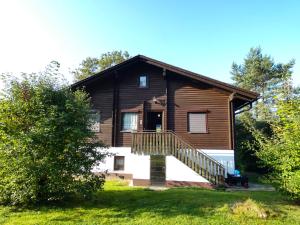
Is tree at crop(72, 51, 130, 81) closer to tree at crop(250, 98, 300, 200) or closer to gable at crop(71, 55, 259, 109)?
gable at crop(71, 55, 259, 109)

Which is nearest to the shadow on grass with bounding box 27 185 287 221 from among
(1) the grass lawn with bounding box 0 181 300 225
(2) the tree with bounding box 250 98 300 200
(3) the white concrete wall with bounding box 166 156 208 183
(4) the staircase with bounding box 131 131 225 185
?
(1) the grass lawn with bounding box 0 181 300 225

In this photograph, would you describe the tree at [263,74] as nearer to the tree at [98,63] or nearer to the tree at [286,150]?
the tree at [98,63]

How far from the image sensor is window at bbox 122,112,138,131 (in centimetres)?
1458

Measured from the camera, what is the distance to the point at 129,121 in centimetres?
1468

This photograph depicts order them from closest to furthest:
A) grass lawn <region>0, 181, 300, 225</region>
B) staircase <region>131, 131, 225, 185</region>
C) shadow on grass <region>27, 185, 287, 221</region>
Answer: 1. grass lawn <region>0, 181, 300, 225</region>
2. shadow on grass <region>27, 185, 287, 221</region>
3. staircase <region>131, 131, 225, 185</region>

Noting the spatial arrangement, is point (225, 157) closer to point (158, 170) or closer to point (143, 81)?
point (158, 170)

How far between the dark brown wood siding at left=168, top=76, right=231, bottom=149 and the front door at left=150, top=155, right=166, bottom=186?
8.03 feet

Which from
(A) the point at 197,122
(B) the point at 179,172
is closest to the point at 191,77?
(A) the point at 197,122

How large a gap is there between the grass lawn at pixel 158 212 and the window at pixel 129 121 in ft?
23.7

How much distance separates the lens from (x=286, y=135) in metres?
7.01

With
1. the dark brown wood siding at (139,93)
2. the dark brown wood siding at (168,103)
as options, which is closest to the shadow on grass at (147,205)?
the dark brown wood siding at (168,103)

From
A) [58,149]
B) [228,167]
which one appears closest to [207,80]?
[228,167]

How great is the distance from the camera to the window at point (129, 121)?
574 inches

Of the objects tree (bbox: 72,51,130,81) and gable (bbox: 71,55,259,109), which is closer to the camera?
gable (bbox: 71,55,259,109)
